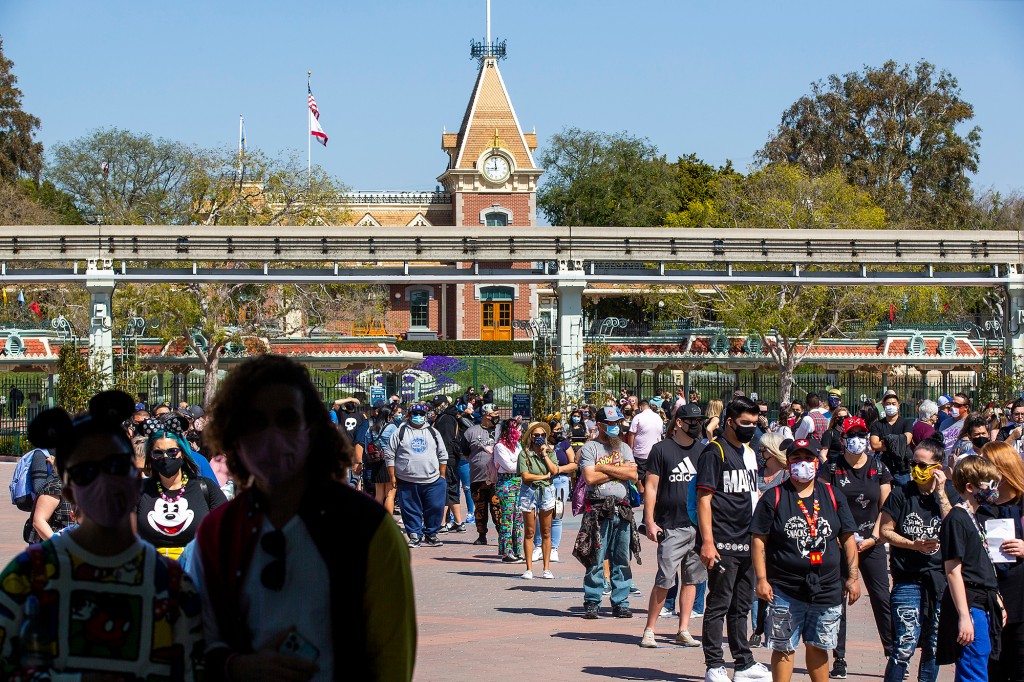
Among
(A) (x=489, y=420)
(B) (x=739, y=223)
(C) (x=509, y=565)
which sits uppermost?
(B) (x=739, y=223)

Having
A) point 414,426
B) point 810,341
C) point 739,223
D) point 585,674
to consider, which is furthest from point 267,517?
point 739,223

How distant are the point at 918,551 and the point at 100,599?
242 inches

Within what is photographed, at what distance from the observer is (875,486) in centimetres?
977

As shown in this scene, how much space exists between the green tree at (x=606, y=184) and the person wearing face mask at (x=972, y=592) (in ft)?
207

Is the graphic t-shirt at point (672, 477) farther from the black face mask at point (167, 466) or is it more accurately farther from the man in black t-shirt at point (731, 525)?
the black face mask at point (167, 466)

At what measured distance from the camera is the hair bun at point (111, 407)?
11.5ft

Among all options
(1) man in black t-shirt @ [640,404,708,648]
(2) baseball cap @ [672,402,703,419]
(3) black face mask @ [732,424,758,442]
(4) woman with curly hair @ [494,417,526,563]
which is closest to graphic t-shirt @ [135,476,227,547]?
Result: (3) black face mask @ [732,424,758,442]

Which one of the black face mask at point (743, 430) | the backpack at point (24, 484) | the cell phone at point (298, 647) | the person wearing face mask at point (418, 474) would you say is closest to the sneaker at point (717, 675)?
the black face mask at point (743, 430)

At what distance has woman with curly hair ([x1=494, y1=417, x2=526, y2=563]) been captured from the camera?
47.7 feet

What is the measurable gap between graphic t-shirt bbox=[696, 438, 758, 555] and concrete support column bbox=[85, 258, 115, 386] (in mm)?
20396

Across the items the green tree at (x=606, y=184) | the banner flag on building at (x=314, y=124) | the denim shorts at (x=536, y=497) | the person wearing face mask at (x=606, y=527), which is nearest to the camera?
the person wearing face mask at (x=606, y=527)

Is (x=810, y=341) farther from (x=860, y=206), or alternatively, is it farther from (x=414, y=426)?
(x=414, y=426)

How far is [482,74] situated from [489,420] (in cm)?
5312

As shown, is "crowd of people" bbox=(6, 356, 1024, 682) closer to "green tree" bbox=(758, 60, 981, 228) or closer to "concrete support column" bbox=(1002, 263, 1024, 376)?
"concrete support column" bbox=(1002, 263, 1024, 376)
